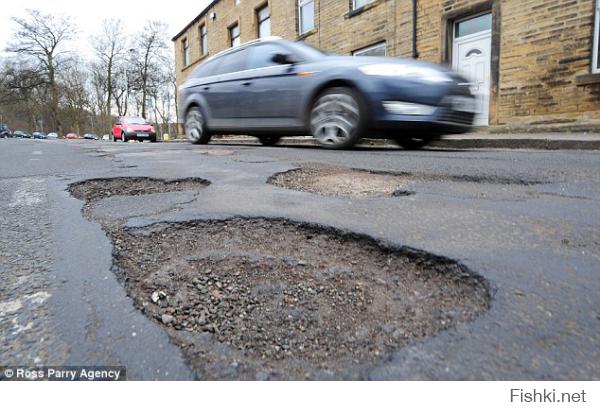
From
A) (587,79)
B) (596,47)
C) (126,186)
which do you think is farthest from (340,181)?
(596,47)

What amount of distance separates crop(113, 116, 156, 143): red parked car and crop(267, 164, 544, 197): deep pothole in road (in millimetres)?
18100

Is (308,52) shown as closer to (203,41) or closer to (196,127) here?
(196,127)

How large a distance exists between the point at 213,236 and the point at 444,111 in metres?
3.82

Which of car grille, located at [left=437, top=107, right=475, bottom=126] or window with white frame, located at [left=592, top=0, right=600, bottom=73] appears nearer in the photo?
car grille, located at [left=437, top=107, right=475, bottom=126]

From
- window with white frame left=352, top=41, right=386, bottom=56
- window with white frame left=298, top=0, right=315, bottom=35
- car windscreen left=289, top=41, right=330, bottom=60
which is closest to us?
car windscreen left=289, top=41, right=330, bottom=60

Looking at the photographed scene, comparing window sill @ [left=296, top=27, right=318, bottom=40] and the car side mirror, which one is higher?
window sill @ [left=296, top=27, right=318, bottom=40]

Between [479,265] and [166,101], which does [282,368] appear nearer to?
[479,265]

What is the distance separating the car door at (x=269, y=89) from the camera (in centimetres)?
563

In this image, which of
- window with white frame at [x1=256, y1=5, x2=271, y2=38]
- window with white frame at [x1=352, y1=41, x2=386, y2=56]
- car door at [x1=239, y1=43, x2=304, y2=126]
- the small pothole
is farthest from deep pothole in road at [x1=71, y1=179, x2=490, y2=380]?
window with white frame at [x1=256, y1=5, x2=271, y2=38]

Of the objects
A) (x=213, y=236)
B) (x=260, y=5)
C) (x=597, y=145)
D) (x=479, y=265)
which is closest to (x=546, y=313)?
(x=479, y=265)

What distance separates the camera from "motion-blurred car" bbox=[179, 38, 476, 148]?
467cm

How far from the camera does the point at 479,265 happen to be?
1323 millimetres

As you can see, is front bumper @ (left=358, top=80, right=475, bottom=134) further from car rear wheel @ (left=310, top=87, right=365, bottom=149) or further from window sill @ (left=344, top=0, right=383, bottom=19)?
window sill @ (left=344, top=0, right=383, bottom=19)

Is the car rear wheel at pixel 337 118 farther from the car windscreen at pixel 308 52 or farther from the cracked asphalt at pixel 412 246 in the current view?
the cracked asphalt at pixel 412 246
